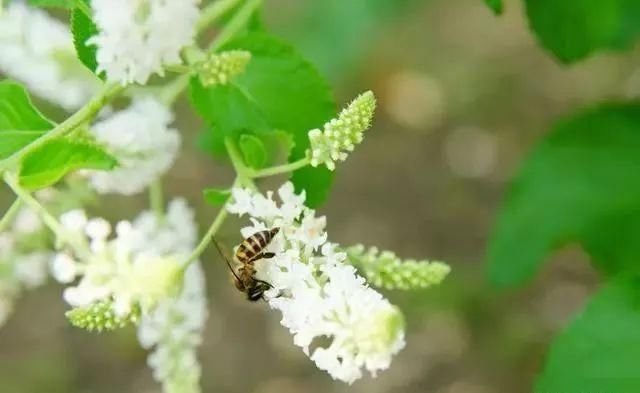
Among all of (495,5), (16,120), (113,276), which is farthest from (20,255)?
(495,5)

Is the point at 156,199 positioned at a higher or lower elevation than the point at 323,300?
lower

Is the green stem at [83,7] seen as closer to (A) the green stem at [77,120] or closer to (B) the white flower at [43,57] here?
(A) the green stem at [77,120]

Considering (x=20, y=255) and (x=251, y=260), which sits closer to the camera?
(x=251, y=260)

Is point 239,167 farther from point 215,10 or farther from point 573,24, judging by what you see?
point 573,24

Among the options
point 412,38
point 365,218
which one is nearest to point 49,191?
point 365,218

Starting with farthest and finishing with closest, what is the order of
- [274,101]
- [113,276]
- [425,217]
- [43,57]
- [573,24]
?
[425,217] < [573,24] < [43,57] < [274,101] < [113,276]

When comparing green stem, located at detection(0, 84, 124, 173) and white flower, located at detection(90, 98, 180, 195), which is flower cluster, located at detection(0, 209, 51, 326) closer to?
white flower, located at detection(90, 98, 180, 195)

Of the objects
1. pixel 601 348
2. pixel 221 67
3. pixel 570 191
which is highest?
pixel 221 67
